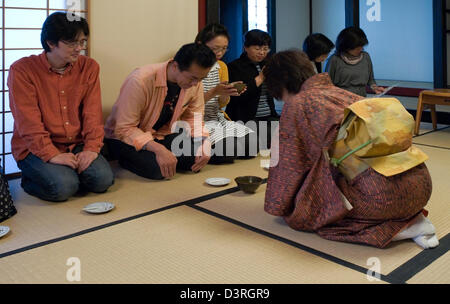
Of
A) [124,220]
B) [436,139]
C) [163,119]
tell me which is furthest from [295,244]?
[436,139]

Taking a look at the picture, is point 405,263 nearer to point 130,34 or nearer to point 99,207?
point 99,207

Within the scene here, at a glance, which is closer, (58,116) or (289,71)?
(289,71)

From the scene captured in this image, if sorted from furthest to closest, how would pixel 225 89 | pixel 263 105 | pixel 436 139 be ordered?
pixel 436 139 < pixel 263 105 < pixel 225 89

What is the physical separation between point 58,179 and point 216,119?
1.48 meters

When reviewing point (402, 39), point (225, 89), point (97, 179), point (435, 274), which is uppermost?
point (402, 39)

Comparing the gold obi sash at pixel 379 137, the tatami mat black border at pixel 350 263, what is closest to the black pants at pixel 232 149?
the tatami mat black border at pixel 350 263

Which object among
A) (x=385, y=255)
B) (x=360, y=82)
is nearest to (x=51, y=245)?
(x=385, y=255)

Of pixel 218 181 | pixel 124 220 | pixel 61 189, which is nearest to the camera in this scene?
pixel 124 220

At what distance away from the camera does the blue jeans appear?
2.87m

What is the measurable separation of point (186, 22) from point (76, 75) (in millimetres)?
1368

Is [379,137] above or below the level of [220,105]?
below

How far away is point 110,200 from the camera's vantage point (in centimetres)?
294

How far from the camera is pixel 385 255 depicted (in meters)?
Result: 2.14
